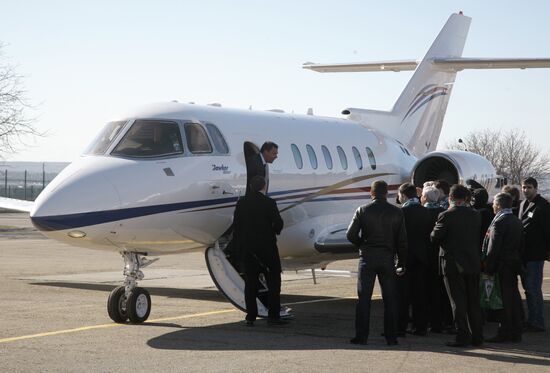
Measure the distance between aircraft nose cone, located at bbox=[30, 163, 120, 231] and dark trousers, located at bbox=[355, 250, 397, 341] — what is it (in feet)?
10.6

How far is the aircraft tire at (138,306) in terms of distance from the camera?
13078 mm

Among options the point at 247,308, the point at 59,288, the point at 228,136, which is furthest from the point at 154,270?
the point at 247,308

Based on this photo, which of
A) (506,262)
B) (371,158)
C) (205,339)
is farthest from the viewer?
(371,158)

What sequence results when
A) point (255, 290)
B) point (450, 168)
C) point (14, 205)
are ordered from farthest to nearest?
1. point (14, 205)
2. point (450, 168)
3. point (255, 290)

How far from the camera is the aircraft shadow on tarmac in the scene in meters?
11.2

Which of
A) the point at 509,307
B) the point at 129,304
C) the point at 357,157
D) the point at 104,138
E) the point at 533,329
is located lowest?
the point at 533,329

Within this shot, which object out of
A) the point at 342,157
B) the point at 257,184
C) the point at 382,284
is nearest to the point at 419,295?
the point at 382,284

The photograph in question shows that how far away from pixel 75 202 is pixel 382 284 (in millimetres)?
3832

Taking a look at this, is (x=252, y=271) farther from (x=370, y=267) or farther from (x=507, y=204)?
(x=507, y=204)

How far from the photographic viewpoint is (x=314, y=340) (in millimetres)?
11992

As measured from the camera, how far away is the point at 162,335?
476 inches

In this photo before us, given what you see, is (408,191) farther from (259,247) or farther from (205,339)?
(205,339)

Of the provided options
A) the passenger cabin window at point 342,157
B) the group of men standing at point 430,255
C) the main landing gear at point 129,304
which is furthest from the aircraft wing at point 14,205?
the group of men standing at point 430,255

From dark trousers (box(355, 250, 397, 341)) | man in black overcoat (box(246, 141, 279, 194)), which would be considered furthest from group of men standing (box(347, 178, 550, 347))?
man in black overcoat (box(246, 141, 279, 194))
